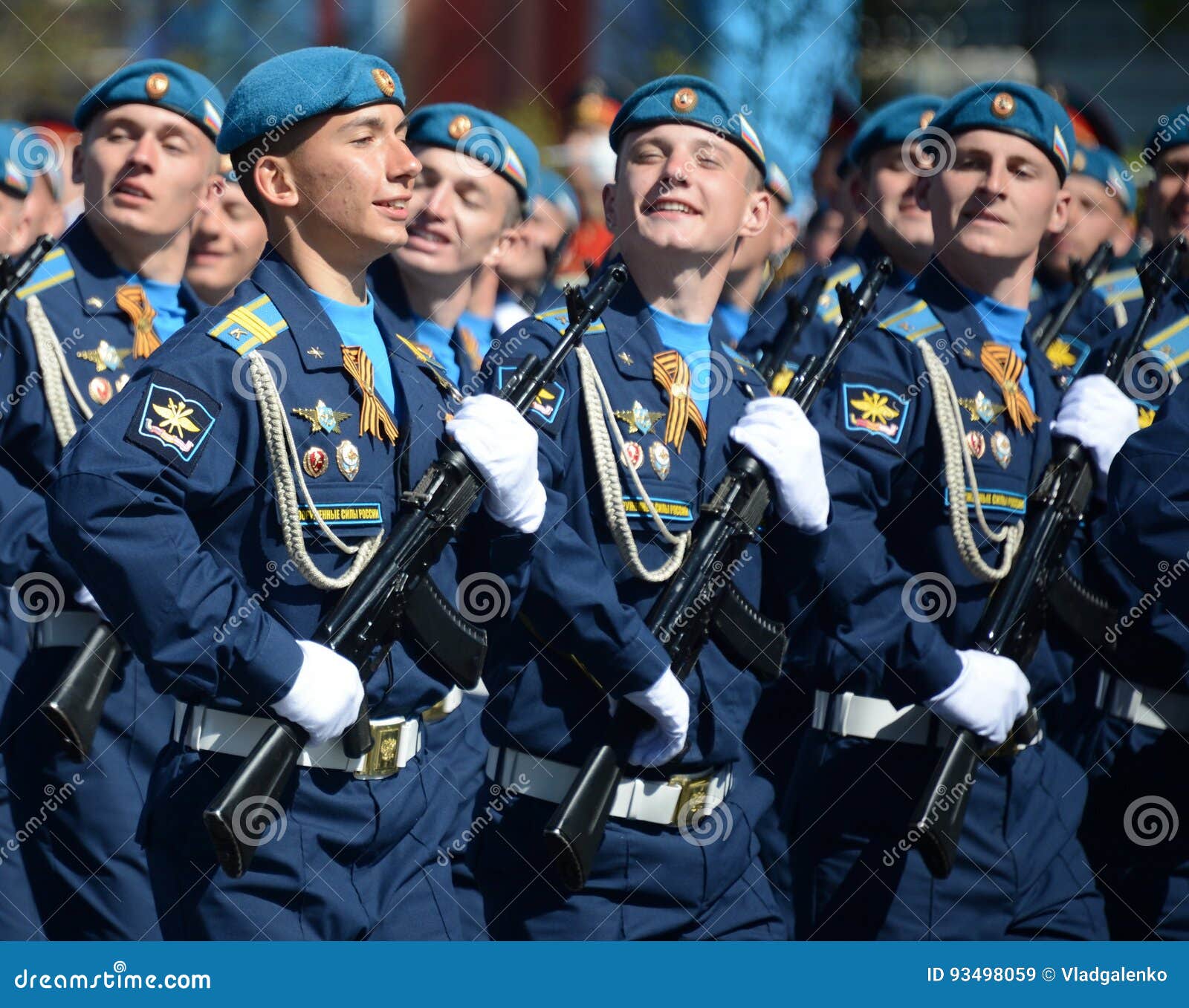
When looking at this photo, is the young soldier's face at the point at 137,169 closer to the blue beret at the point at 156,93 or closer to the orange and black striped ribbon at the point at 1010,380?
the blue beret at the point at 156,93

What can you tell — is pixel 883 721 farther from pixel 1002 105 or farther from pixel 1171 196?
pixel 1171 196

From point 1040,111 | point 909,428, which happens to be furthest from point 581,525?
point 1040,111

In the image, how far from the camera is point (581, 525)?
168 inches

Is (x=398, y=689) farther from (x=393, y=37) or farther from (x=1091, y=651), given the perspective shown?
(x=393, y=37)

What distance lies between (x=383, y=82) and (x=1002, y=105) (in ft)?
6.12

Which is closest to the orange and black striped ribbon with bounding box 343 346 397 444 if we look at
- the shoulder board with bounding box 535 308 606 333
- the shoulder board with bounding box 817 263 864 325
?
the shoulder board with bounding box 535 308 606 333

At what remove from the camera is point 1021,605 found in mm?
4625

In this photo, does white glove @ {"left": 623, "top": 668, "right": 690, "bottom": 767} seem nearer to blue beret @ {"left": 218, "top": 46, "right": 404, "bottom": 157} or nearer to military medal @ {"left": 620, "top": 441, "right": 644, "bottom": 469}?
military medal @ {"left": 620, "top": 441, "right": 644, "bottom": 469}

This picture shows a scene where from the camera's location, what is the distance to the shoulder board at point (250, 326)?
3670 millimetres

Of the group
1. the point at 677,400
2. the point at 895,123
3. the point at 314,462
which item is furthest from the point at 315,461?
the point at 895,123

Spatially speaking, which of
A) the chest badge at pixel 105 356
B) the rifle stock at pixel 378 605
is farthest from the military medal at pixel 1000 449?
the chest badge at pixel 105 356

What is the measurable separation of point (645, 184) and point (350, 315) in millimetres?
980

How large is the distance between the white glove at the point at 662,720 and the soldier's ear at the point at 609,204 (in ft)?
4.07

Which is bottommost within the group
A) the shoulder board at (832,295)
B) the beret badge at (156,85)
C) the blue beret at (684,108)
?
the beret badge at (156,85)
